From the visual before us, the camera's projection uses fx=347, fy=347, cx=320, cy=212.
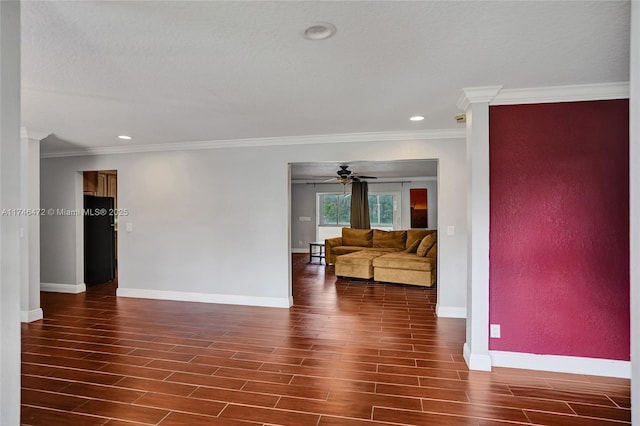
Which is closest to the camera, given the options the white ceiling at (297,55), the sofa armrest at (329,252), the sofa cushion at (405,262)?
the white ceiling at (297,55)

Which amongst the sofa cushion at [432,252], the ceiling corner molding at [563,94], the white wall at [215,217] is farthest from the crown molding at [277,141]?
Answer: the sofa cushion at [432,252]

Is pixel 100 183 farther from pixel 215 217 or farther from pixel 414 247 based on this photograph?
pixel 414 247

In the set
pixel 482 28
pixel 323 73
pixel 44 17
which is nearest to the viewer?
pixel 44 17

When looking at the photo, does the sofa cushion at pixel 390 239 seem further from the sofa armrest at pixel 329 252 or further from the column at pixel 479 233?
the column at pixel 479 233

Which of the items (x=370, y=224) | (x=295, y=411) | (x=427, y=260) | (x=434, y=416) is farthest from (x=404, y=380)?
(x=370, y=224)

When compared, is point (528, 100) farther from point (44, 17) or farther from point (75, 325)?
point (75, 325)

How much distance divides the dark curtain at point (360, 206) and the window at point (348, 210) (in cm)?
46

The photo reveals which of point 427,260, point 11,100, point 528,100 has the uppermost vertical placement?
point 528,100

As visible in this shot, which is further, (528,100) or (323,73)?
(528,100)

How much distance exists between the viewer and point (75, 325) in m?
4.05

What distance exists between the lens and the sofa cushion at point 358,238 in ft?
27.7

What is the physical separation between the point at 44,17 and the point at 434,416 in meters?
3.19

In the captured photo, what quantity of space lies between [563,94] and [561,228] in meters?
1.09

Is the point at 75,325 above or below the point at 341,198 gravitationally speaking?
below
